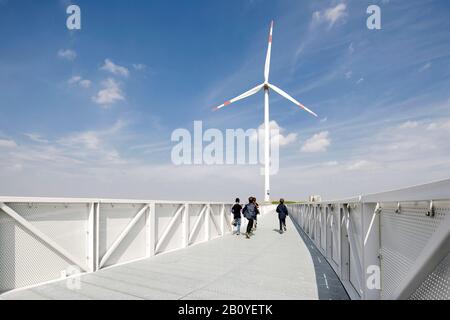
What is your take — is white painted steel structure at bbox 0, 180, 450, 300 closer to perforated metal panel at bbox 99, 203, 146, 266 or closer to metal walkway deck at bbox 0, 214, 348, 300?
perforated metal panel at bbox 99, 203, 146, 266

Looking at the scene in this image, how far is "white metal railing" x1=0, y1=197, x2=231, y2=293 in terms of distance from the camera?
5.11m

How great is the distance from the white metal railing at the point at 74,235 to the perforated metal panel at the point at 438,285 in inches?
258

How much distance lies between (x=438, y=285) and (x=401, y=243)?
29.5 inches

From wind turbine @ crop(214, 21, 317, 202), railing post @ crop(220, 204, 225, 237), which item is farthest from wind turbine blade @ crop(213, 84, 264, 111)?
railing post @ crop(220, 204, 225, 237)

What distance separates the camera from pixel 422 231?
259cm

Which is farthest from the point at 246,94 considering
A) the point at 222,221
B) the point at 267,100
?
the point at 222,221

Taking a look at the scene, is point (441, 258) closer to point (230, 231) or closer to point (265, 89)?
point (230, 231)

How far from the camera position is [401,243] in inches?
121

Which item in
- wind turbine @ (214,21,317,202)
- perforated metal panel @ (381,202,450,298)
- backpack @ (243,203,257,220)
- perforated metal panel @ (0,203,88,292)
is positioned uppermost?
wind turbine @ (214,21,317,202)

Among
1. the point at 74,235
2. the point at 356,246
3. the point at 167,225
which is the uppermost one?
the point at 356,246

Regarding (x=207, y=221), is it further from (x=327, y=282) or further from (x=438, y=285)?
(x=438, y=285)

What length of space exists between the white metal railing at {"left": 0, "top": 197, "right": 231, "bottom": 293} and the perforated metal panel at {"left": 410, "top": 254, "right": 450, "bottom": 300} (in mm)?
6566

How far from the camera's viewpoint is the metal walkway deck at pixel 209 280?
16.4ft
